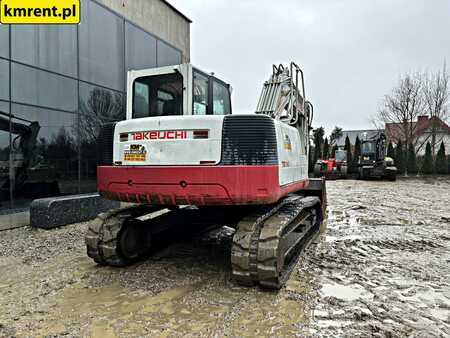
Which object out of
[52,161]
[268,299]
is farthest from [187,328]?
[52,161]

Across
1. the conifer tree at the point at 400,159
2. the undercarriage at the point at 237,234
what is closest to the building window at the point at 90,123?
the undercarriage at the point at 237,234

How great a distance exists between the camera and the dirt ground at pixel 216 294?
316cm

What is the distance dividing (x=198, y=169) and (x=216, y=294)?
1318 millimetres

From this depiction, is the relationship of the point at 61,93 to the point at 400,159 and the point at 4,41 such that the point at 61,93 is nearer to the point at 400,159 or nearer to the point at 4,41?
the point at 4,41

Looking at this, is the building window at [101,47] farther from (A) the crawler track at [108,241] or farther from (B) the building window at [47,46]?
(A) the crawler track at [108,241]

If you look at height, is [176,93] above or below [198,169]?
above

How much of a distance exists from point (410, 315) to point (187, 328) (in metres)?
2.00

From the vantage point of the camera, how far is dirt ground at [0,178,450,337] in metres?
3.16

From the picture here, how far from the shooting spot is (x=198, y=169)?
372 cm

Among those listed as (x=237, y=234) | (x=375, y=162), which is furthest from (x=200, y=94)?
(x=375, y=162)

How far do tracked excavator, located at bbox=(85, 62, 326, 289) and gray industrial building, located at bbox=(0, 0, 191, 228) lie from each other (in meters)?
4.11

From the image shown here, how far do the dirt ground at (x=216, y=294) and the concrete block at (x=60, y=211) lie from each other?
81 centimetres

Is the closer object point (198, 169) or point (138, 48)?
point (198, 169)

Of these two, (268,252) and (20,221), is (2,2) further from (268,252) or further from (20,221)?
(268,252)
